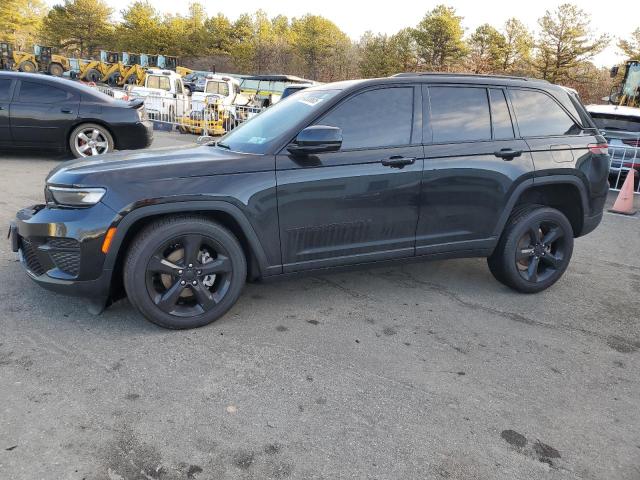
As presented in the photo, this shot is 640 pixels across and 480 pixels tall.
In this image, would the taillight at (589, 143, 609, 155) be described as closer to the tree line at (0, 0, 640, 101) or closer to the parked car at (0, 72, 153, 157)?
the parked car at (0, 72, 153, 157)

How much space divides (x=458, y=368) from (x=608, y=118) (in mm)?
9520

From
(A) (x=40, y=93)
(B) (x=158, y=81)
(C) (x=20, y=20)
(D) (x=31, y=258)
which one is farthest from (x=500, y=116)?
(C) (x=20, y=20)

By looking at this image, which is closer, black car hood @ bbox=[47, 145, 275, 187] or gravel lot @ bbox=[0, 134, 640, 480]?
gravel lot @ bbox=[0, 134, 640, 480]

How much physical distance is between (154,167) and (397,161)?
1665 millimetres

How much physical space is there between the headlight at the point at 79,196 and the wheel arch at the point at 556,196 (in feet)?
9.79

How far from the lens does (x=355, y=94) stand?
141 inches

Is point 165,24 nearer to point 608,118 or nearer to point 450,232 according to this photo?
point 608,118

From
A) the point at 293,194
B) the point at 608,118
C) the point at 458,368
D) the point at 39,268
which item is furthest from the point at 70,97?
the point at 608,118

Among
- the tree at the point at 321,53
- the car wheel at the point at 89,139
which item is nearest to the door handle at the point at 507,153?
the car wheel at the point at 89,139

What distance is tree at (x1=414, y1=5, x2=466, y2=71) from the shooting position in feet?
151

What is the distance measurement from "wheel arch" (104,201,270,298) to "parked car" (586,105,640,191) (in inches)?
341

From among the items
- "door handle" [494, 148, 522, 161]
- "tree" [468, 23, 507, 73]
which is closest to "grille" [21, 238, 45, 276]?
"door handle" [494, 148, 522, 161]

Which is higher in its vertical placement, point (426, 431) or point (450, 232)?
point (450, 232)

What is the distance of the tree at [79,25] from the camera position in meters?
68.4
